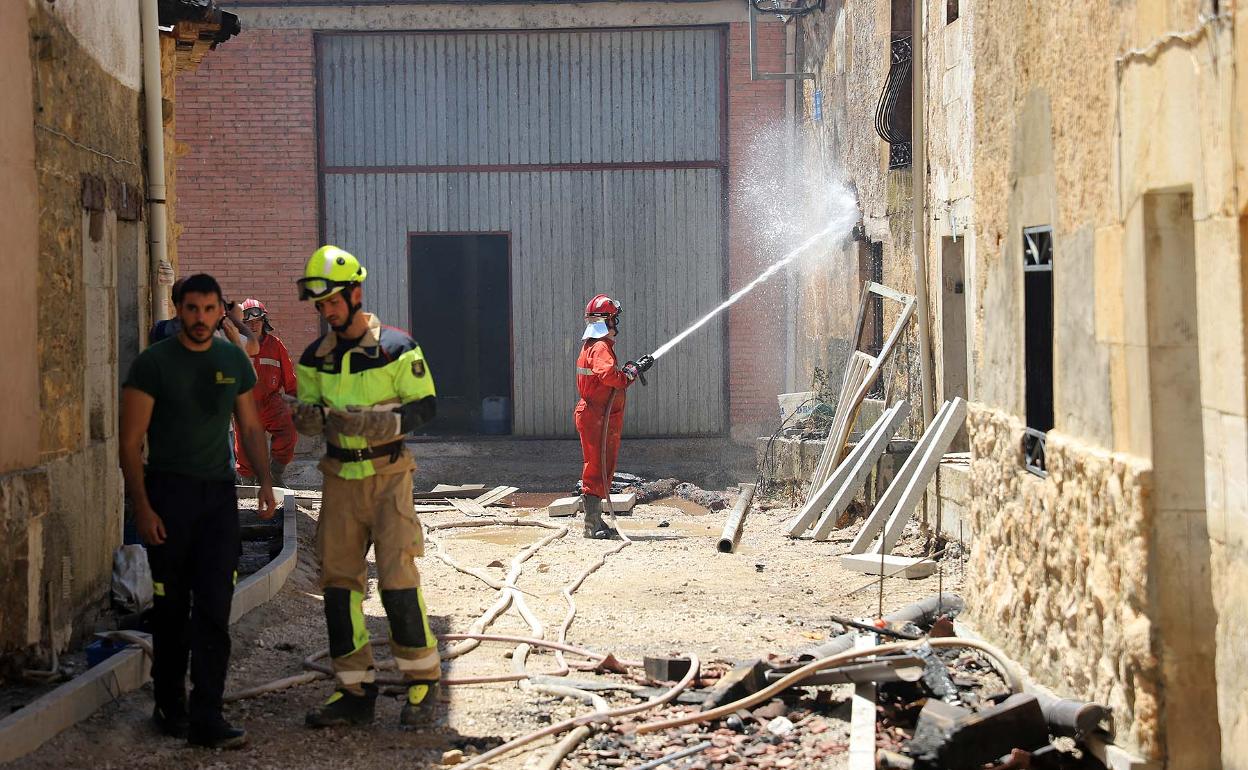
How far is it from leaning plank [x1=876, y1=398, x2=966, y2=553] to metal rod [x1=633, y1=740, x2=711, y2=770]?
14.1 ft

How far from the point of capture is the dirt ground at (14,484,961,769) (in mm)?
5852

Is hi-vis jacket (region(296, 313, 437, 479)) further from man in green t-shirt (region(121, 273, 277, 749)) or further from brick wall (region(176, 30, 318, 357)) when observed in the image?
brick wall (region(176, 30, 318, 357))

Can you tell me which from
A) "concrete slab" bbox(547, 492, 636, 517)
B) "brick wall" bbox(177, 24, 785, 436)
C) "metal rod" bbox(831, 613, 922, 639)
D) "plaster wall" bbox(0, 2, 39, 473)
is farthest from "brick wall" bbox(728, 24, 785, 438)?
"plaster wall" bbox(0, 2, 39, 473)

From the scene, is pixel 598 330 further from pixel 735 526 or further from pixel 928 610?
pixel 928 610

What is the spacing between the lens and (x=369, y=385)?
6180 millimetres

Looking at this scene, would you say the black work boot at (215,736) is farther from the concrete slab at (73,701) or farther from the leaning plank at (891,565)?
the leaning plank at (891,565)

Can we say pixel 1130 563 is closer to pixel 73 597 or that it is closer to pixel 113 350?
pixel 73 597

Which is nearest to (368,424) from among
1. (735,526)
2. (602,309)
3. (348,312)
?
A: (348,312)

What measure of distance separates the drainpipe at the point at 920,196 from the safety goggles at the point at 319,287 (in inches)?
242

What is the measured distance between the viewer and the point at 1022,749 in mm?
5344

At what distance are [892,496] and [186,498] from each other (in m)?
5.84

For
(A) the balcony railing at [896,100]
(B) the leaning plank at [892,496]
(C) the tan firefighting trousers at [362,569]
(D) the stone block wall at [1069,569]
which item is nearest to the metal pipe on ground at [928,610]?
(D) the stone block wall at [1069,569]

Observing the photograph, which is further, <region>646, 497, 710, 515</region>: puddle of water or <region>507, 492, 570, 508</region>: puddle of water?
<region>507, 492, 570, 508</region>: puddle of water

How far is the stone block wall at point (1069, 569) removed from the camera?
4965 mm
